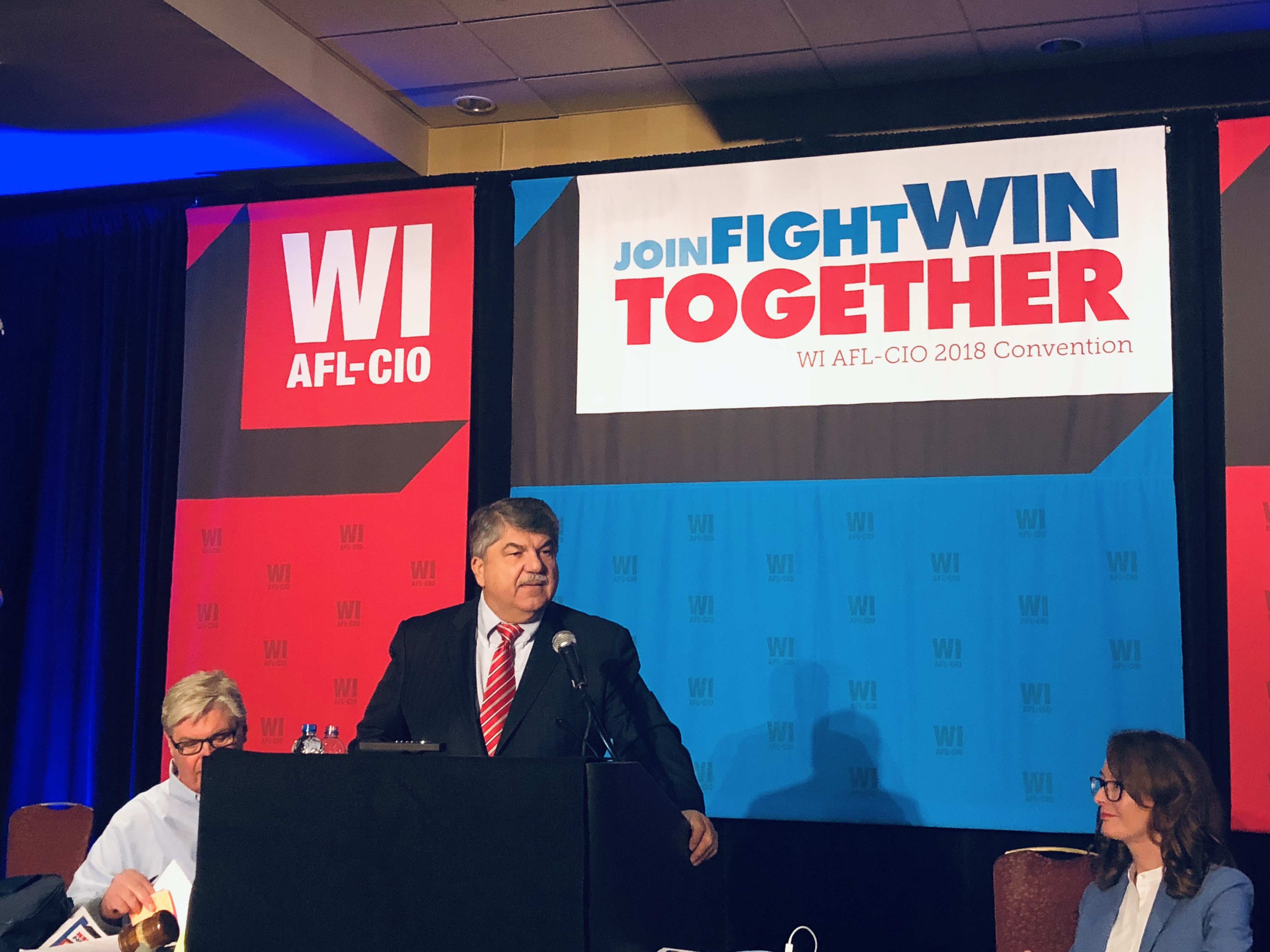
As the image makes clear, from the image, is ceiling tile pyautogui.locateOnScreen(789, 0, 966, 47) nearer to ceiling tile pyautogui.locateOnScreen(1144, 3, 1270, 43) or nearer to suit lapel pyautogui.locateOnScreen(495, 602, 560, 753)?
ceiling tile pyautogui.locateOnScreen(1144, 3, 1270, 43)

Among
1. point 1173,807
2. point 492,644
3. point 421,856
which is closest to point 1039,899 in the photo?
point 1173,807

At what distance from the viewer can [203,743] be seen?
2789 mm

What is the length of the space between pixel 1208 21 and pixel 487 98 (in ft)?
9.28

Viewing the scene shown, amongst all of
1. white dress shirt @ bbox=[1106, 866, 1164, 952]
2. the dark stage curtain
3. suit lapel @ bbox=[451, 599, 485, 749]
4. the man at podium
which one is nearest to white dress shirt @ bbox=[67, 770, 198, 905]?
the man at podium

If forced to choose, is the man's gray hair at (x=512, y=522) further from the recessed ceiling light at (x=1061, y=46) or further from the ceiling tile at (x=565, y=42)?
the recessed ceiling light at (x=1061, y=46)

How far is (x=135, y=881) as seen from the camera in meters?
2.21

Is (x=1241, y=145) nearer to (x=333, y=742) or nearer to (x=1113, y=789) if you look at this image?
(x=1113, y=789)

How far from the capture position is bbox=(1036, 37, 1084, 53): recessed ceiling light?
4809 millimetres

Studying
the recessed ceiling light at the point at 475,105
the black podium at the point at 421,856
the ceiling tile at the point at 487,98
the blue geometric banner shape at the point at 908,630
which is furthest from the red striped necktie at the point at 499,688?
the recessed ceiling light at the point at 475,105

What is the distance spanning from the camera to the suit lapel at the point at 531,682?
9.26 ft

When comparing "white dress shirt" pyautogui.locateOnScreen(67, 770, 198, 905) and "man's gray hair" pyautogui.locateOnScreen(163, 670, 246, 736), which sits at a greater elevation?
"man's gray hair" pyautogui.locateOnScreen(163, 670, 246, 736)

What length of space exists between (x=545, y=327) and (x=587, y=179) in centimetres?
62

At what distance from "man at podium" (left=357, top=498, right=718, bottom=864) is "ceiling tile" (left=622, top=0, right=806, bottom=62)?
2.42 metres

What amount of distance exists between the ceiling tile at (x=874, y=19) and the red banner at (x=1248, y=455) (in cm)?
106
